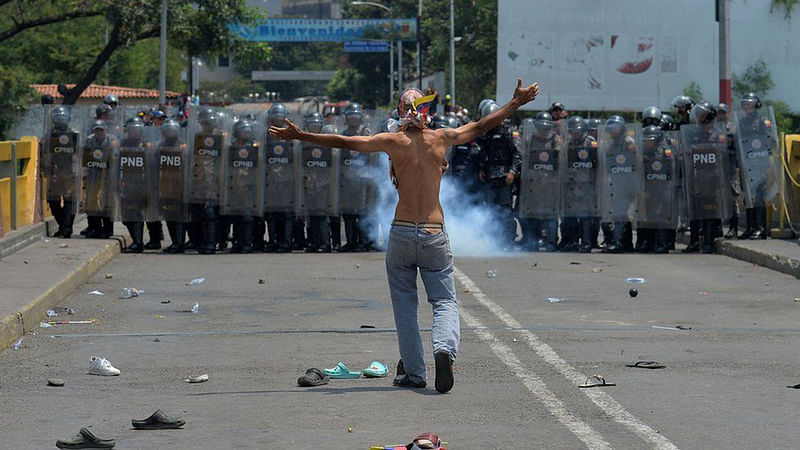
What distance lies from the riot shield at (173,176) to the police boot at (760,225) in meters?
8.06

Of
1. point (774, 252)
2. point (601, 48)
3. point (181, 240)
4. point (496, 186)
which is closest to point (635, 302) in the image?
point (774, 252)

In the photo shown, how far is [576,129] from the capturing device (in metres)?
19.1

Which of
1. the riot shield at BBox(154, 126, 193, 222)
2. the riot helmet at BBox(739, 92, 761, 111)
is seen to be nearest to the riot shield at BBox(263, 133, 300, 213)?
the riot shield at BBox(154, 126, 193, 222)

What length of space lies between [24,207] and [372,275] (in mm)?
5360

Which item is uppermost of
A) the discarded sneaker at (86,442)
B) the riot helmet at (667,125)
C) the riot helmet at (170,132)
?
the riot helmet at (667,125)

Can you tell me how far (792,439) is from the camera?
6.69 meters

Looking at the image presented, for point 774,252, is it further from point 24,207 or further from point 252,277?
point 24,207

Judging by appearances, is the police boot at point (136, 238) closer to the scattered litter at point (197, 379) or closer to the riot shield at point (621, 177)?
the riot shield at point (621, 177)

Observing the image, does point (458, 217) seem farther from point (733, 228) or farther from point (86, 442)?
point (86, 442)

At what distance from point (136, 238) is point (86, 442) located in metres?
12.4

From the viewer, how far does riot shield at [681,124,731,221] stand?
61.3 feet

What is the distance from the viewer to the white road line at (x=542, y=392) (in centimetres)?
670

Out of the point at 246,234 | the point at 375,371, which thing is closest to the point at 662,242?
the point at 246,234

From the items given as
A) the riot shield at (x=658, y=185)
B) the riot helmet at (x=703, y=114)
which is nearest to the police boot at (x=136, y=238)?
the riot shield at (x=658, y=185)
